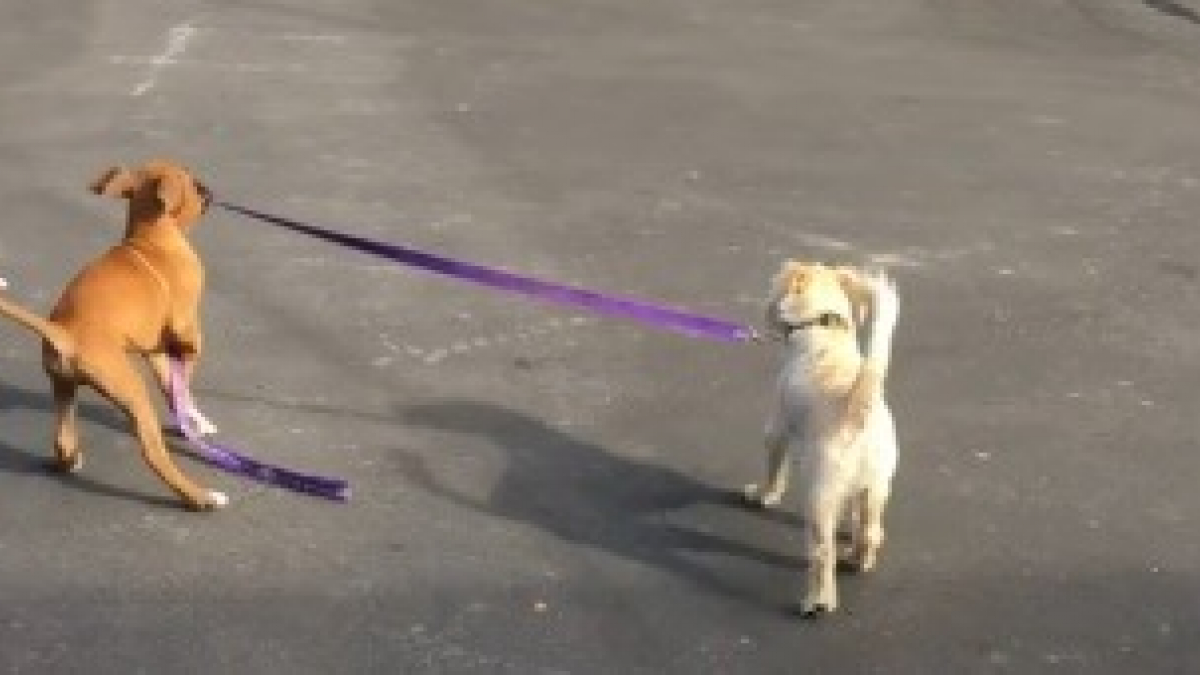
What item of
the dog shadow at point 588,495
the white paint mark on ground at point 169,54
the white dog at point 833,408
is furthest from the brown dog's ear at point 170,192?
the white paint mark on ground at point 169,54

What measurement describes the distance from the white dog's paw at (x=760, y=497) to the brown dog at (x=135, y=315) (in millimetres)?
1689

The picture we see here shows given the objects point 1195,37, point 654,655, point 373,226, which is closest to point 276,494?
point 654,655

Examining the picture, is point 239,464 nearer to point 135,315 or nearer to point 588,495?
point 135,315

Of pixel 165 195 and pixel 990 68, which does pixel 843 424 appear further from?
pixel 990 68

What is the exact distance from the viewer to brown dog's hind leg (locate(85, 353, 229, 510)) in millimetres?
5017

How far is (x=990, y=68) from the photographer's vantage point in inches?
500

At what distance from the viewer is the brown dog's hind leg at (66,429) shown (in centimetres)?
526

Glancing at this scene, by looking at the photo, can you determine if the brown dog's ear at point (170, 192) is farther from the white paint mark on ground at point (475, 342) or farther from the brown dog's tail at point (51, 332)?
the white paint mark on ground at point (475, 342)

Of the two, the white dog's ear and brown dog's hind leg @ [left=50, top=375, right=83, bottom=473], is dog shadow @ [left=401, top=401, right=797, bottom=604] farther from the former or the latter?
brown dog's hind leg @ [left=50, top=375, right=83, bottom=473]

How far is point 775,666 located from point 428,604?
3.31ft

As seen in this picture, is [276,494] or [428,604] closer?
[428,604]

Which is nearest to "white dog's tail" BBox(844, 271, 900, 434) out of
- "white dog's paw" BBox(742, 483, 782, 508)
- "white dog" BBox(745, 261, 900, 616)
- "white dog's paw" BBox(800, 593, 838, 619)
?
"white dog" BBox(745, 261, 900, 616)

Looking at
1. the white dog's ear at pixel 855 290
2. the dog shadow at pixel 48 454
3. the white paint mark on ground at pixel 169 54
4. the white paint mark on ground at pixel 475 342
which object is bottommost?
the white paint mark on ground at pixel 169 54

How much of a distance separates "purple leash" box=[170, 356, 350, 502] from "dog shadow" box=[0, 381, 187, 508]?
0.24m
